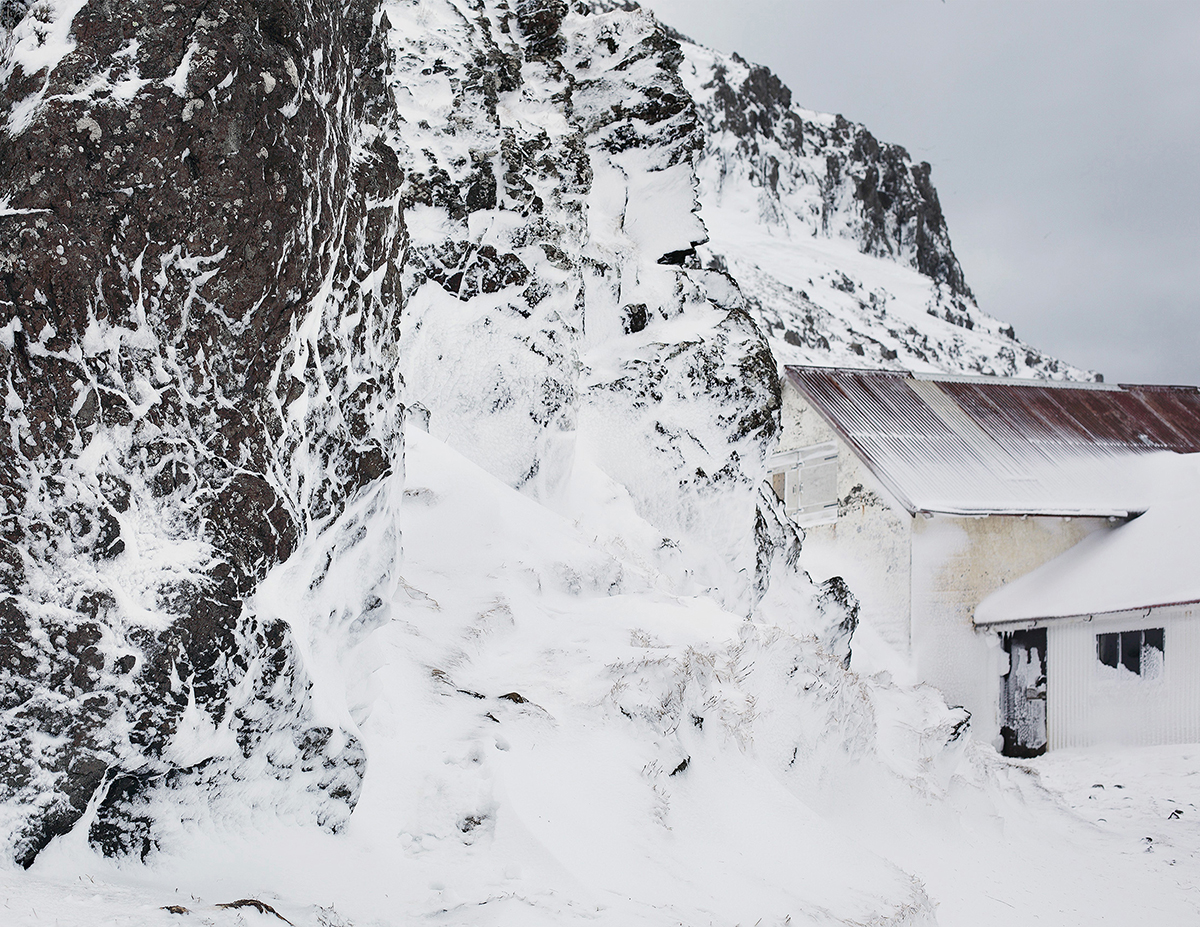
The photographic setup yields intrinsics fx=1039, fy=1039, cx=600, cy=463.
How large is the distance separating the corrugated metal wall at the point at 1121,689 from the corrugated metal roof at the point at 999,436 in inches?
94.2

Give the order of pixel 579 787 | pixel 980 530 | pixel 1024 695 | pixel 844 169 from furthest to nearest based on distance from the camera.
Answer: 1. pixel 844 169
2. pixel 980 530
3. pixel 1024 695
4. pixel 579 787

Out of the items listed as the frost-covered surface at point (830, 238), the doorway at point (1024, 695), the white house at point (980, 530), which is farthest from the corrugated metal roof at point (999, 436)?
the frost-covered surface at point (830, 238)

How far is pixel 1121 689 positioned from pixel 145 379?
51.9 ft

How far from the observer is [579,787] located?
200 inches

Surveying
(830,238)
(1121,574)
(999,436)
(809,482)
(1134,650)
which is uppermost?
(830,238)

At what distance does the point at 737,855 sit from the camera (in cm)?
526

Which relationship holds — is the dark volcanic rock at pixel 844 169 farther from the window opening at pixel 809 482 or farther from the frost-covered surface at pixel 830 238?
the window opening at pixel 809 482

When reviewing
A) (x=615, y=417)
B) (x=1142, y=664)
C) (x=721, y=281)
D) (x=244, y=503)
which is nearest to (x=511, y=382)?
(x=615, y=417)

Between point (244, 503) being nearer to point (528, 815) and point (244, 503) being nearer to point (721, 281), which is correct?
point (528, 815)

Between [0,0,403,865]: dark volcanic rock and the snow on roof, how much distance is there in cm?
1483

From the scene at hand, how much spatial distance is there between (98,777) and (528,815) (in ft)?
6.32

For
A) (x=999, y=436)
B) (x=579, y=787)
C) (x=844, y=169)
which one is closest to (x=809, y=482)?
(x=999, y=436)

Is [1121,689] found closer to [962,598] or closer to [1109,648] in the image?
[1109,648]

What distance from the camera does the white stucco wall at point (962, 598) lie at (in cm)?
1641
